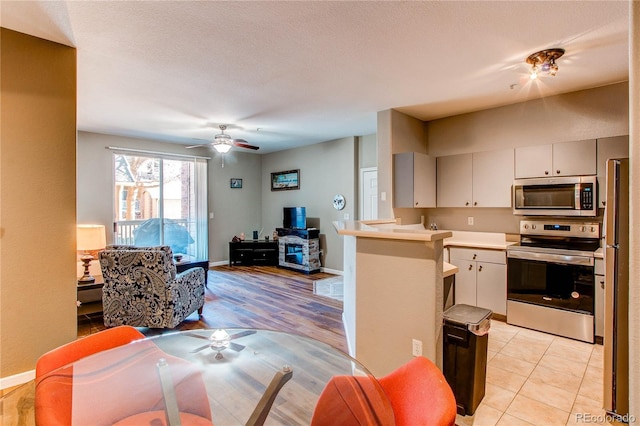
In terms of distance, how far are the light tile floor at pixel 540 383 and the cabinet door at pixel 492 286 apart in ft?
1.32

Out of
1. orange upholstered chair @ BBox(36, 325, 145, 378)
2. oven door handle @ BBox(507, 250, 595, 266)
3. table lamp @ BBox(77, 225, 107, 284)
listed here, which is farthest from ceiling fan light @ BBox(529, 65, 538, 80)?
table lamp @ BBox(77, 225, 107, 284)

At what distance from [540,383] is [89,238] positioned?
4.65 metres

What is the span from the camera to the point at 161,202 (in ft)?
20.1

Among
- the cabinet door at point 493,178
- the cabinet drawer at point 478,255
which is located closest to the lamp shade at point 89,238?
the cabinet drawer at point 478,255

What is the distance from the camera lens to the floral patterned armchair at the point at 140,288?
10.3 feet

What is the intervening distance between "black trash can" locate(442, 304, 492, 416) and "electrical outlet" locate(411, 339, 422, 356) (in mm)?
175

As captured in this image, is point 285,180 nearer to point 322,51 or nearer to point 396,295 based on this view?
point 322,51

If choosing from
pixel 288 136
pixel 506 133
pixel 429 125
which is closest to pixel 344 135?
pixel 288 136

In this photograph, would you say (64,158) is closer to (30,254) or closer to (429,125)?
(30,254)

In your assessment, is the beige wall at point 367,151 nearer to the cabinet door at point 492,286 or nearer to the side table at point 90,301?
the cabinet door at point 492,286

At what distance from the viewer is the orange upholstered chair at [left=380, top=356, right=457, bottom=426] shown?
94 cm

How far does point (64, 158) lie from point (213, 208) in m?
4.39

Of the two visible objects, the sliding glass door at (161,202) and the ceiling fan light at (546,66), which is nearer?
the ceiling fan light at (546,66)

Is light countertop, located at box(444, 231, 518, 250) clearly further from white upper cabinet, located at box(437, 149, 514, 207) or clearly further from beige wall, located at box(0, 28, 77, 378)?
beige wall, located at box(0, 28, 77, 378)
